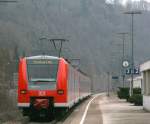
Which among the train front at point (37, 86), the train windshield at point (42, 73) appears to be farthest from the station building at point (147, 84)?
the train front at point (37, 86)

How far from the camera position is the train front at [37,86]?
26.0 metres

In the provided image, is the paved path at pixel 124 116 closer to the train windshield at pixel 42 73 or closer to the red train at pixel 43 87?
the red train at pixel 43 87

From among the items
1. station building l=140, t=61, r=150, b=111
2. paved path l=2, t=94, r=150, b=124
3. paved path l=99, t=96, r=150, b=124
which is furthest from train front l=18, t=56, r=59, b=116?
station building l=140, t=61, r=150, b=111

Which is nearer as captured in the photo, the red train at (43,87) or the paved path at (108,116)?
the paved path at (108,116)

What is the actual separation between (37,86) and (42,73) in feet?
2.93

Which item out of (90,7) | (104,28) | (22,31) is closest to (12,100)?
(22,31)

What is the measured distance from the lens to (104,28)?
14250 cm

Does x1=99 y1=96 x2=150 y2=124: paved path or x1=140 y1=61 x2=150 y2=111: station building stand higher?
x1=140 y1=61 x2=150 y2=111: station building

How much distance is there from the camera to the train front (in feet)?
85.4

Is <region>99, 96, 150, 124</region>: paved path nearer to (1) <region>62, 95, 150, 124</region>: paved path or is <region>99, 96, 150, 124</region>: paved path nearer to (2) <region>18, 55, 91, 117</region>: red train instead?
(1) <region>62, 95, 150, 124</region>: paved path

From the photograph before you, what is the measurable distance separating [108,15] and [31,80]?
117729 millimetres

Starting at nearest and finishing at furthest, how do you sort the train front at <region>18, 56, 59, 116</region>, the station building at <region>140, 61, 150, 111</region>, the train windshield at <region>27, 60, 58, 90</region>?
the train front at <region>18, 56, 59, 116</region> < the train windshield at <region>27, 60, 58, 90</region> < the station building at <region>140, 61, 150, 111</region>

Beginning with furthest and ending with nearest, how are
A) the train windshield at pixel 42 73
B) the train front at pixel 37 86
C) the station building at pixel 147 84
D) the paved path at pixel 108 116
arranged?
the station building at pixel 147 84, the train windshield at pixel 42 73, the train front at pixel 37 86, the paved path at pixel 108 116

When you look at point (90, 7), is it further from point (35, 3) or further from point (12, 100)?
point (12, 100)
